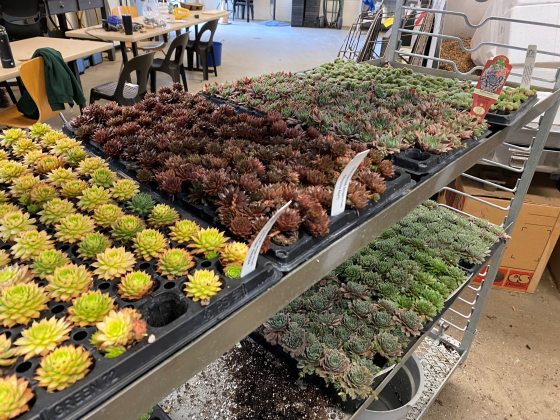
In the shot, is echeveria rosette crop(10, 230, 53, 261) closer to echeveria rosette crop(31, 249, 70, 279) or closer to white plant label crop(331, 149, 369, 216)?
echeveria rosette crop(31, 249, 70, 279)

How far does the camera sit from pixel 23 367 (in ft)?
1.73

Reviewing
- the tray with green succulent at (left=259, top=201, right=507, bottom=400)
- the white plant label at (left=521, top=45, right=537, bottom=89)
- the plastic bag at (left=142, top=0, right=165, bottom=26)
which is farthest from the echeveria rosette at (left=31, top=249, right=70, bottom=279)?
the plastic bag at (left=142, top=0, right=165, bottom=26)

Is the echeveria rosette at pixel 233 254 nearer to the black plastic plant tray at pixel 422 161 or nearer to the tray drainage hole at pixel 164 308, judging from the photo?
the tray drainage hole at pixel 164 308

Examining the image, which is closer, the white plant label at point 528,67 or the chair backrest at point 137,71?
the white plant label at point 528,67

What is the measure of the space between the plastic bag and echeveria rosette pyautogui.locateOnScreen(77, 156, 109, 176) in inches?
185

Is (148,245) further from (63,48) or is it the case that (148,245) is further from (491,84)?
(63,48)

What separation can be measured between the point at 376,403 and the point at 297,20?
1020 centimetres

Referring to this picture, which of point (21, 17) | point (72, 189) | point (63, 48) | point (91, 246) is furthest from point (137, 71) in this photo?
point (91, 246)

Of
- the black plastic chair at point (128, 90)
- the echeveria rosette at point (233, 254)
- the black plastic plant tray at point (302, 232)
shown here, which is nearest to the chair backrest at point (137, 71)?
the black plastic chair at point (128, 90)

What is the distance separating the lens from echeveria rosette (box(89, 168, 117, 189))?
94 cm

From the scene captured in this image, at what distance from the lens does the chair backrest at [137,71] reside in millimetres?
3412

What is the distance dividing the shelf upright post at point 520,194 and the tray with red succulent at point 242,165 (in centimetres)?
98

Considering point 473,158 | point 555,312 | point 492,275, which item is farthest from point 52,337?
point 555,312

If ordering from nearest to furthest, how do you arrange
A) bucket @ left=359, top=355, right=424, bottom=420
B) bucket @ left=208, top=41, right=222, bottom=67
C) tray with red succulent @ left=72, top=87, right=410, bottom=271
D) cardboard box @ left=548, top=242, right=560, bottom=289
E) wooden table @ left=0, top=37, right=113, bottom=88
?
tray with red succulent @ left=72, top=87, right=410, bottom=271 < bucket @ left=359, top=355, right=424, bottom=420 < cardboard box @ left=548, top=242, right=560, bottom=289 < wooden table @ left=0, top=37, right=113, bottom=88 < bucket @ left=208, top=41, right=222, bottom=67
